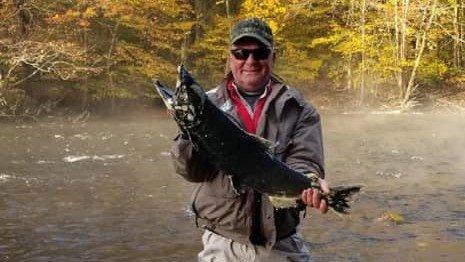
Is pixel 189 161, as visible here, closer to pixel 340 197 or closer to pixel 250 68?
pixel 250 68

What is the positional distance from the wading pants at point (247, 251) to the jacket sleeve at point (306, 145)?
47 cm

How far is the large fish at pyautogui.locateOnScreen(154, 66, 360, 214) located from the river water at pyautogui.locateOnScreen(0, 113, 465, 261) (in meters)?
1.75

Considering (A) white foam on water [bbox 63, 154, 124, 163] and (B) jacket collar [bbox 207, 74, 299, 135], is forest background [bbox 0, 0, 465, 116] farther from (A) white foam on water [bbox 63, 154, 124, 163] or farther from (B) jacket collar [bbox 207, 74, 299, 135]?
(B) jacket collar [bbox 207, 74, 299, 135]

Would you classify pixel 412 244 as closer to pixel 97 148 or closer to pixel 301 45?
pixel 97 148

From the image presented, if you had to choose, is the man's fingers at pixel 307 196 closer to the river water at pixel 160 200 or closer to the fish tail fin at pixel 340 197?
the fish tail fin at pixel 340 197

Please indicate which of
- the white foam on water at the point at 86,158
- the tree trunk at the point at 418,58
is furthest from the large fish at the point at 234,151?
the tree trunk at the point at 418,58

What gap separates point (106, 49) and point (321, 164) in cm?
2581

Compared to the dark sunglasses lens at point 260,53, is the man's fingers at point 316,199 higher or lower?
lower

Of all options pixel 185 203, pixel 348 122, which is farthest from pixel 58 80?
pixel 185 203

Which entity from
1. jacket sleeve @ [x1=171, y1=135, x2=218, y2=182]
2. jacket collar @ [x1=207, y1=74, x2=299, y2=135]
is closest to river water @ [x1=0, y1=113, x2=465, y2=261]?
jacket sleeve @ [x1=171, y1=135, x2=218, y2=182]

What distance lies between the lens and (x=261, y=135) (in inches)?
141

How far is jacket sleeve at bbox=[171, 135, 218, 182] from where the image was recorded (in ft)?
11.2

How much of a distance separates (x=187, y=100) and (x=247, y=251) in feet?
3.74

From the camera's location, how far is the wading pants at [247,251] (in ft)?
12.1
